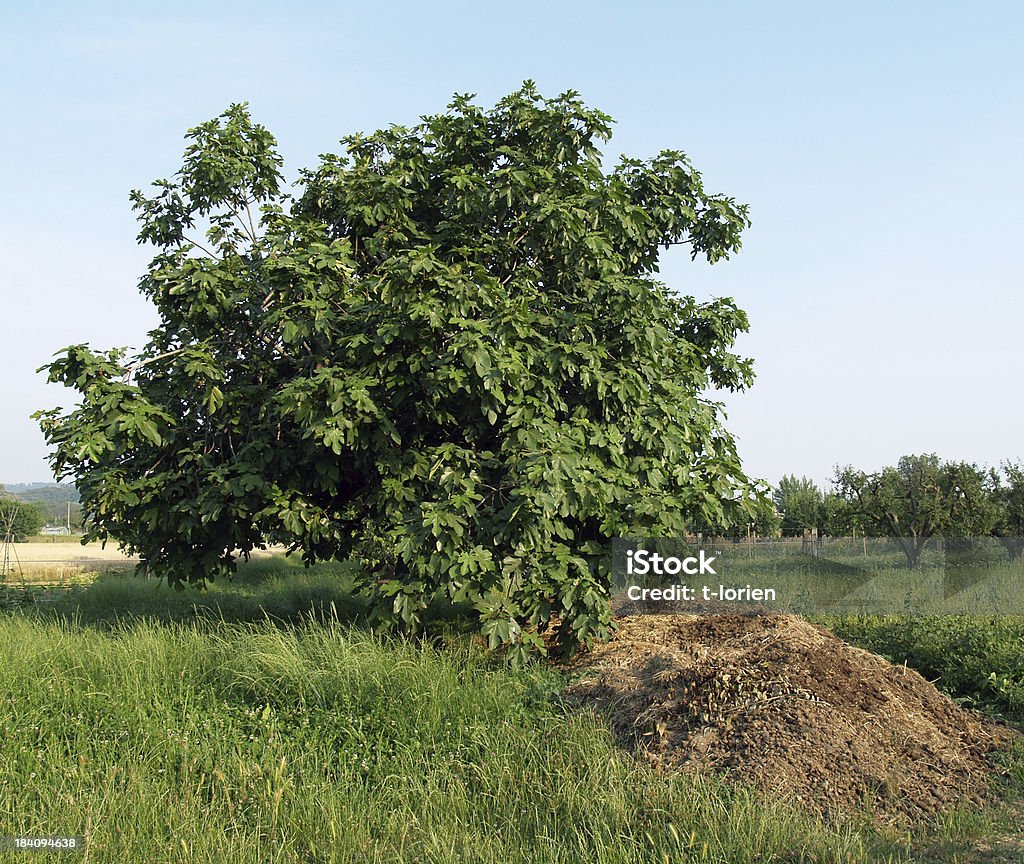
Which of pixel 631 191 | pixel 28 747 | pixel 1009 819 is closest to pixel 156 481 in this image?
pixel 28 747

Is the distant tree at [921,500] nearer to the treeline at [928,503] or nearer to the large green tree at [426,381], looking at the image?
the treeline at [928,503]

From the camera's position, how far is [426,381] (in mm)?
6672

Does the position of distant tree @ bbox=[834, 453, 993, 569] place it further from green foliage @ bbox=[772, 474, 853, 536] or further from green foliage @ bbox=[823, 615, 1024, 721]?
green foliage @ bbox=[823, 615, 1024, 721]

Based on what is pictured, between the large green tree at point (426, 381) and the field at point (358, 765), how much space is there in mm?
825

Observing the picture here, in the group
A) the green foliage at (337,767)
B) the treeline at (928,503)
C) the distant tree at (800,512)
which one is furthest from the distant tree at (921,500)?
the green foliage at (337,767)

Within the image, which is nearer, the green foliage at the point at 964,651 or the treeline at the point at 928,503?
the green foliage at the point at 964,651

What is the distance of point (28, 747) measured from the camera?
17.8 feet

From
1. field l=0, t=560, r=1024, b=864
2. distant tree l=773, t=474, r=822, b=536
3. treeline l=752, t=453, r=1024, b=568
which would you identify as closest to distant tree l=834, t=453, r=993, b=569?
treeline l=752, t=453, r=1024, b=568

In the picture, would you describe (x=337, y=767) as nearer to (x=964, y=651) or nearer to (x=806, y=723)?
(x=806, y=723)

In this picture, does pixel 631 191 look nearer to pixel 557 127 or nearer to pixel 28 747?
pixel 557 127

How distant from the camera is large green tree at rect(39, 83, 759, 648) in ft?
21.1

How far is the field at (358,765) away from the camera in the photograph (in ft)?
13.8

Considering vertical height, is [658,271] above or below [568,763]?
above

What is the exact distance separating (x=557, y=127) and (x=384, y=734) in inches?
230
